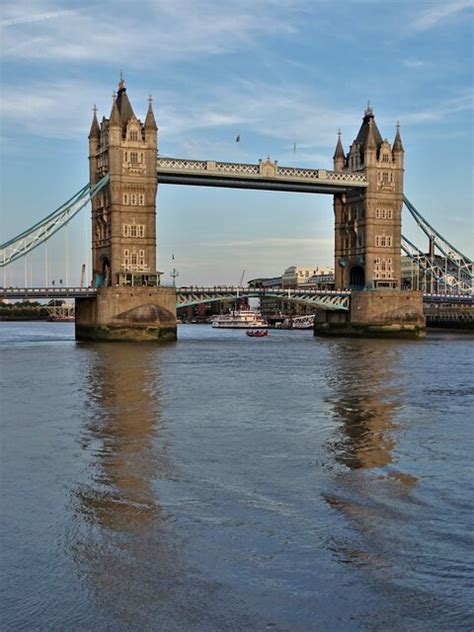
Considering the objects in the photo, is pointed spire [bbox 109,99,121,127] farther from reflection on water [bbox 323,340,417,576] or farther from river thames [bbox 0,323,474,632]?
river thames [bbox 0,323,474,632]

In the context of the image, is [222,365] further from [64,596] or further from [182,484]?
[64,596]

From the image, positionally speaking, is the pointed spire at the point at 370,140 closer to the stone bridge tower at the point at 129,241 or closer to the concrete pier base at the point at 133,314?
the stone bridge tower at the point at 129,241

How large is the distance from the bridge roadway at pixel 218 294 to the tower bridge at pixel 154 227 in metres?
0.13

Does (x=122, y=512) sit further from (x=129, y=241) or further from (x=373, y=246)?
(x=373, y=246)

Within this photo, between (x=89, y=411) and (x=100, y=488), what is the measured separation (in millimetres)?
10675

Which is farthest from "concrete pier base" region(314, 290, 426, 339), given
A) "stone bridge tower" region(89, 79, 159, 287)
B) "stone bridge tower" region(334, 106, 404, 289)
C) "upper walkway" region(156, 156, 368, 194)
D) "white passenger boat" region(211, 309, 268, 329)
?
"white passenger boat" region(211, 309, 268, 329)

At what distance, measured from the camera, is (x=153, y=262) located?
2771 inches

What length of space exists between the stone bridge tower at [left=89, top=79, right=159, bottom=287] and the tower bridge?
0.08m

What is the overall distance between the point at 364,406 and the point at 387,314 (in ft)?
170

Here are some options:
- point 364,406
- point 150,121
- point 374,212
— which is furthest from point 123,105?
point 364,406

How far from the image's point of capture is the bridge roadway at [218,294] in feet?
213

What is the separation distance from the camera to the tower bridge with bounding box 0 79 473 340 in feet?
223

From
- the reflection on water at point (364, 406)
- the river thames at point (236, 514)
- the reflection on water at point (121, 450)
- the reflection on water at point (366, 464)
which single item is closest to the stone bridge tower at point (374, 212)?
the reflection on water at point (364, 406)

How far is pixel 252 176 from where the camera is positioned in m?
72.9
